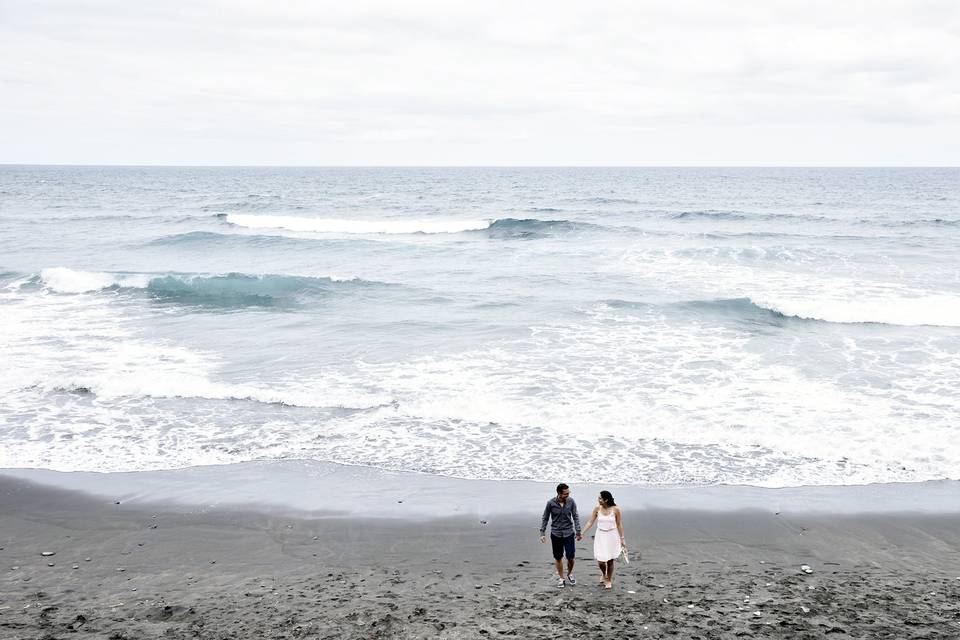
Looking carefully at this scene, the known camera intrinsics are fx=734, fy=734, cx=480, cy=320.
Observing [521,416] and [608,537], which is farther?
[521,416]

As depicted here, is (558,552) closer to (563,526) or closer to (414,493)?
(563,526)

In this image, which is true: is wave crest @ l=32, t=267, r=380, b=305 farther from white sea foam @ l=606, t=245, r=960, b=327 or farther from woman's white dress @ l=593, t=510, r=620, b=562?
woman's white dress @ l=593, t=510, r=620, b=562

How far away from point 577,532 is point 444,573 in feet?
5.63

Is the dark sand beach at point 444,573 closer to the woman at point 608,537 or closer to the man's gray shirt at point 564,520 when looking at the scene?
the woman at point 608,537

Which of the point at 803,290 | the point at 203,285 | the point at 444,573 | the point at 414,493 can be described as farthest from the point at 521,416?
the point at 203,285

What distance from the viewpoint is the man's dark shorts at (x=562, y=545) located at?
8539 mm

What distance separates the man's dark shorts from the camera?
854 centimetres

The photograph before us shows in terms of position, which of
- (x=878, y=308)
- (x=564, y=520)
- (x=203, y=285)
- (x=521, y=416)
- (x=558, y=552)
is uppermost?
(x=203, y=285)

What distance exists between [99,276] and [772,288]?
1025 inches

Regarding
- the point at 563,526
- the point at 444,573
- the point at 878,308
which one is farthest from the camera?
the point at 878,308

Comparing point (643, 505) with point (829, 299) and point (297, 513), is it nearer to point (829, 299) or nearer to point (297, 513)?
point (297, 513)

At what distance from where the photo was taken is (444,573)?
8883 millimetres

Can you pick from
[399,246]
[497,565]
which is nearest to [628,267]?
[399,246]

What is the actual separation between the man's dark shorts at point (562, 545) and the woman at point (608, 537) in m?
0.29
